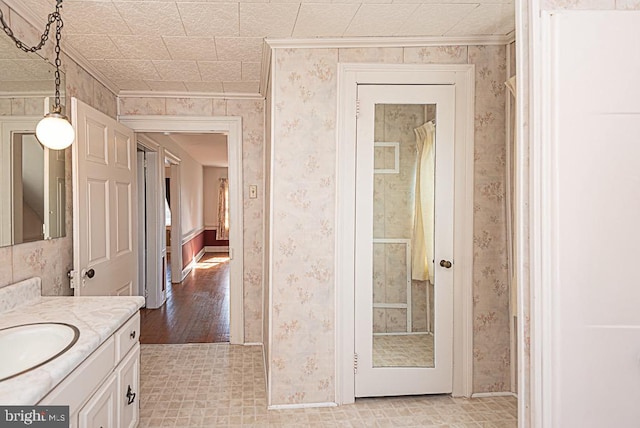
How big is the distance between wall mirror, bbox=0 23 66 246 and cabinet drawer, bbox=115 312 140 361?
2.17 ft

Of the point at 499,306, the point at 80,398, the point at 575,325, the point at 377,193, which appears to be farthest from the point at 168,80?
the point at 575,325

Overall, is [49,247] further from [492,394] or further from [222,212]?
[222,212]

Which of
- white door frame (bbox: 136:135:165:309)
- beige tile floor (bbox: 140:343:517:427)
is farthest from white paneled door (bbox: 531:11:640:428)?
white door frame (bbox: 136:135:165:309)

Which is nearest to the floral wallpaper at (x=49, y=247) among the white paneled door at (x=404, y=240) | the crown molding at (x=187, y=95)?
the crown molding at (x=187, y=95)

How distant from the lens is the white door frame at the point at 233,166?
3.62 meters

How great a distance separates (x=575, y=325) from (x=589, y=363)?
0.38 ft

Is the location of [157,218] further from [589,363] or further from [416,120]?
[589,363]

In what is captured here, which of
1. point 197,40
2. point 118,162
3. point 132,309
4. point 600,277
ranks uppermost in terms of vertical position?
point 197,40

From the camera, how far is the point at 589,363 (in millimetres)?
1167

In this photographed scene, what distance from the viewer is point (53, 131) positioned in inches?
69.2

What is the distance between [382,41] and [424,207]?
3.49 ft

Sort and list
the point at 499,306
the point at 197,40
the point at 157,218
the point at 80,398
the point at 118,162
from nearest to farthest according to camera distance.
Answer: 1. the point at 80,398
2. the point at 197,40
3. the point at 499,306
4. the point at 118,162
5. the point at 157,218

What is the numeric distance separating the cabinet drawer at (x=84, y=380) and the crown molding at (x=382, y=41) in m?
1.89

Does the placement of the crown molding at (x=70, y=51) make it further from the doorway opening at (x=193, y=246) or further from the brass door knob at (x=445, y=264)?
the brass door knob at (x=445, y=264)
